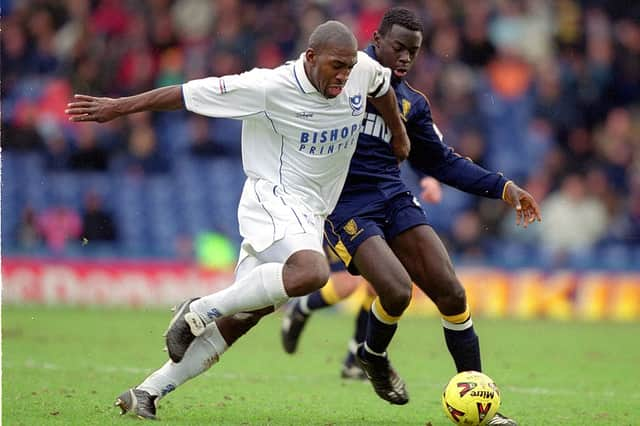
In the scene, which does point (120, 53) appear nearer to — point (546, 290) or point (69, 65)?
point (69, 65)

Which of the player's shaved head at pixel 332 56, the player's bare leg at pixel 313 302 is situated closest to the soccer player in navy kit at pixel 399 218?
the player's shaved head at pixel 332 56

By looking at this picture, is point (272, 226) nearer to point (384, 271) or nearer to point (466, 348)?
point (384, 271)

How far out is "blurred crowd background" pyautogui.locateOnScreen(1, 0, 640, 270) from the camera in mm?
17359

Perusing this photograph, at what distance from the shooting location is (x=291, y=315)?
1071 cm

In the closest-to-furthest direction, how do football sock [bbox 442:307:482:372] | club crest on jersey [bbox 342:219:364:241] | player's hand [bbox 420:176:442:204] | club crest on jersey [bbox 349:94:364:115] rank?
club crest on jersey [bbox 349:94:364:115], football sock [bbox 442:307:482:372], club crest on jersey [bbox 342:219:364:241], player's hand [bbox 420:176:442:204]

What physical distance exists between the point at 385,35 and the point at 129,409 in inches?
118

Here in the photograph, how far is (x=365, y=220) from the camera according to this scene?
25.0ft

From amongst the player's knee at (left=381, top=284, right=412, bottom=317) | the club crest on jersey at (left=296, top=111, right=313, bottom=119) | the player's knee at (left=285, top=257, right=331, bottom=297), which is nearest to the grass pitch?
the player's knee at (left=381, top=284, right=412, bottom=317)

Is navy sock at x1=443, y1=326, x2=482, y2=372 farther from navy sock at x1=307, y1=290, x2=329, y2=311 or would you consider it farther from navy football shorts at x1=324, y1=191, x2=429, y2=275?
navy sock at x1=307, y1=290, x2=329, y2=311

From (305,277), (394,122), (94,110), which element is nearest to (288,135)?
(394,122)

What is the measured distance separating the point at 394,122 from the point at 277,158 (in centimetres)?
89

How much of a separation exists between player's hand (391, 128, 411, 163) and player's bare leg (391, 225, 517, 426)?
52cm

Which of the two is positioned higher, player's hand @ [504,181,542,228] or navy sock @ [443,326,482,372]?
player's hand @ [504,181,542,228]

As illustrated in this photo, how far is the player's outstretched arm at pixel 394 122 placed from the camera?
7434mm
